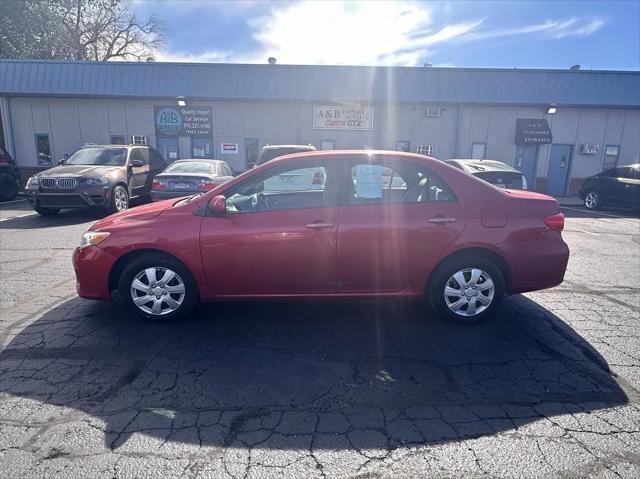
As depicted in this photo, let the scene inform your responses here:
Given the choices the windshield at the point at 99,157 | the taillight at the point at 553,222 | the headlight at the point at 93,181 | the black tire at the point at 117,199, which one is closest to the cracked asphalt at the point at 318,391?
the taillight at the point at 553,222

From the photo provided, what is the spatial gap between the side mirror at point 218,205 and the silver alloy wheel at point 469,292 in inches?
88.4

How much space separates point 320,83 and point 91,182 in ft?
31.3

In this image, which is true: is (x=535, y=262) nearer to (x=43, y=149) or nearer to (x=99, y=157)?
(x=99, y=157)

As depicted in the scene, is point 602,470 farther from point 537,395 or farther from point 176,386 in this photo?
point 176,386

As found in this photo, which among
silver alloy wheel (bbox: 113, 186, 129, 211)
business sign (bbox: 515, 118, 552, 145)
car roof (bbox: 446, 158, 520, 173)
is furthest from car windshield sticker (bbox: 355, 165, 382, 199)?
business sign (bbox: 515, 118, 552, 145)

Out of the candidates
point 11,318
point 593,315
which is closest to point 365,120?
point 593,315

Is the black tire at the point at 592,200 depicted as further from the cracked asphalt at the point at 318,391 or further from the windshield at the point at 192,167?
the windshield at the point at 192,167

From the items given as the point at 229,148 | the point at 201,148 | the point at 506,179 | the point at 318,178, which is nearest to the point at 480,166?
the point at 506,179

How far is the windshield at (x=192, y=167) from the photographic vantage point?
30.4ft

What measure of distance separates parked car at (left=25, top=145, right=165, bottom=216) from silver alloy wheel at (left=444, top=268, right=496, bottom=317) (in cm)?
828

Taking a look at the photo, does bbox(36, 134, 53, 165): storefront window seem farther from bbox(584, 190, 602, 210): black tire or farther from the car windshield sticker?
bbox(584, 190, 602, 210): black tire

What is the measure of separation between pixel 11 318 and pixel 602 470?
16.3 feet

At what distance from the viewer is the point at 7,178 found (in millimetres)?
12172

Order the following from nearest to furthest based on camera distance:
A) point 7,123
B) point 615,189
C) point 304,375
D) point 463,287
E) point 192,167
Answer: point 304,375
point 463,287
point 192,167
point 615,189
point 7,123
